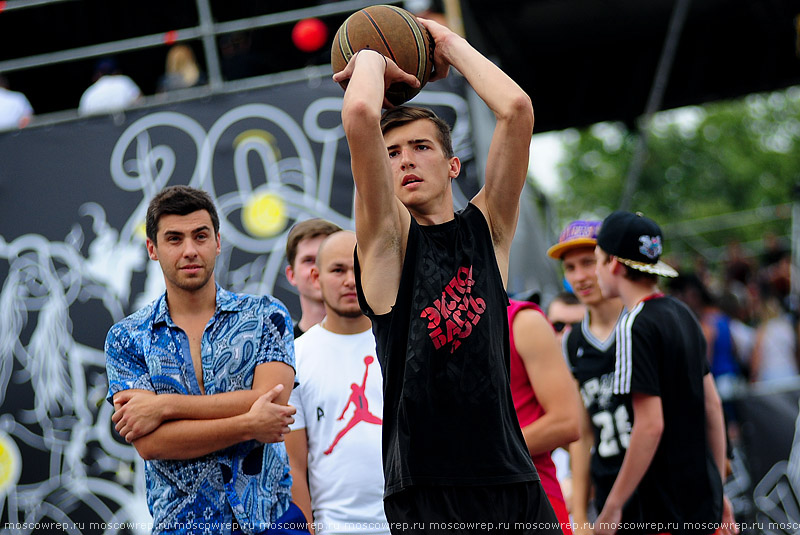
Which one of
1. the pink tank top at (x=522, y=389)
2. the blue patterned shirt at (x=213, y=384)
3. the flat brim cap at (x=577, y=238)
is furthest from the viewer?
the flat brim cap at (x=577, y=238)

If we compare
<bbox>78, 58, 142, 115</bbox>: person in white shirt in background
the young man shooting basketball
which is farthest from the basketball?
<bbox>78, 58, 142, 115</bbox>: person in white shirt in background

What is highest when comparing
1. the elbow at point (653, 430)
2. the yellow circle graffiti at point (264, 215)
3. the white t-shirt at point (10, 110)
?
the white t-shirt at point (10, 110)

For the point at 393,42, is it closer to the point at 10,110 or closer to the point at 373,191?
the point at 373,191

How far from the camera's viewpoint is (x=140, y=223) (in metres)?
6.93

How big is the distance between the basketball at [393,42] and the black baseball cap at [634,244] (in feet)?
5.46

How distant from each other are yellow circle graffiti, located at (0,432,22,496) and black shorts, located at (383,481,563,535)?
473cm

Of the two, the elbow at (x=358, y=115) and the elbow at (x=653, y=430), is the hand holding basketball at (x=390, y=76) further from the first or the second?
the elbow at (x=653, y=430)

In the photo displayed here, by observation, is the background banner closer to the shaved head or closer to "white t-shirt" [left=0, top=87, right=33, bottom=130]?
"white t-shirt" [left=0, top=87, right=33, bottom=130]

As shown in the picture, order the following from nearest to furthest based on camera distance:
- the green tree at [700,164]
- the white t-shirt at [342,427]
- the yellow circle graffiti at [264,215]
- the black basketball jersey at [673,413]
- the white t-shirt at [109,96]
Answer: the white t-shirt at [342,427]
the black basketball jersey at [673,413]
the yellow circle graffiti at [264,215]
the white t-shirt at [109,96]
the green tree at [700,164]

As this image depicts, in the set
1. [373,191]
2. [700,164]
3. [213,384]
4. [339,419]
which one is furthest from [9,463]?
[700,164]

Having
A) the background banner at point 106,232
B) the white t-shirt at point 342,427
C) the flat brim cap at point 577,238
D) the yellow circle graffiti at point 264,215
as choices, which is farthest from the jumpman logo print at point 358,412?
the yellow circle graffiti at point 264,215

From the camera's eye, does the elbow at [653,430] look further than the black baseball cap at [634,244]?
No

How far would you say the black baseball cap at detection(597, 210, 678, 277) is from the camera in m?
4.51

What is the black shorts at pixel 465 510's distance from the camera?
2834 mm
